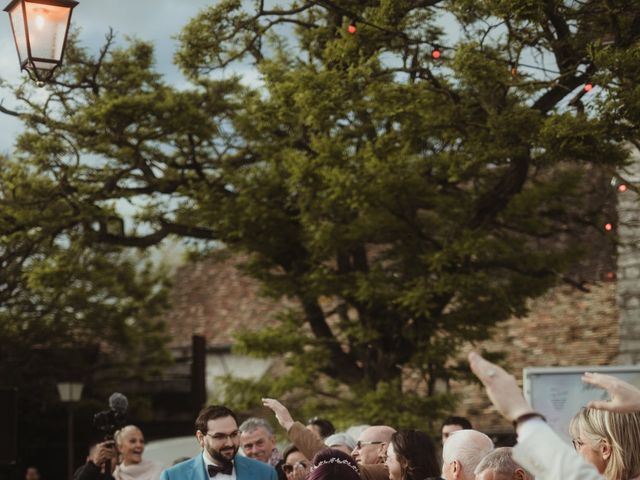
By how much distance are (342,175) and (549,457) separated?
14581mm

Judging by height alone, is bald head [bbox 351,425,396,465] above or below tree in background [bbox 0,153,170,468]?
below

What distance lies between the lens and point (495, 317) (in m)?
20.3

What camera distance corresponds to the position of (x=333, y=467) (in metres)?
6.39

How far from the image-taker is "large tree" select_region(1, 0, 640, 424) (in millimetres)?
17125

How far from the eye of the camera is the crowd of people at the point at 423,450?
4.07m

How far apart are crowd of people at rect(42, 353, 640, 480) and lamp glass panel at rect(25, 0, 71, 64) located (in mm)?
3185

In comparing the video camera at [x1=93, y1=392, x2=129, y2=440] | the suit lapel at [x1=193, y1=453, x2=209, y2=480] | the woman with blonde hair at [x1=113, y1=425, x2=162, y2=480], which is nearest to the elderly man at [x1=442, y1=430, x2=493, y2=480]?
the suit lapel at [x1=193, y1=453, x2=209, y2=480]

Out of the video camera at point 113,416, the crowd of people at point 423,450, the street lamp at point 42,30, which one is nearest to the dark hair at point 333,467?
the crowd of people at point 423,450

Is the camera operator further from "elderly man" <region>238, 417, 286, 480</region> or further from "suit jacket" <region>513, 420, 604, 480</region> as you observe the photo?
"suit jacket" <region>513, 420, 604, 480</region>

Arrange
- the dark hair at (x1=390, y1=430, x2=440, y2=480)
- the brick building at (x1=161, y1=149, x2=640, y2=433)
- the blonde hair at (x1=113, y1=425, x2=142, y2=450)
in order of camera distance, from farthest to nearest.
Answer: the brick building at (x1=161, y1=149, x2=640, y2=433)
the blonde hair at (x1=113, y1=425, x2=142, y2=450)
the dark hair at (x1=390, y1=430, x2=440, y2=480)

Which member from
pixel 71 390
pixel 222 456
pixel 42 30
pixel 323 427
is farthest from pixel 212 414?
pixel 71 390

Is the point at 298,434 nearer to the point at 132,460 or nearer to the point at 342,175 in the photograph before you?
the point at 132,460

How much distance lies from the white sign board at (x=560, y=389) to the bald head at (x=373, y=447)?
8.47 metres

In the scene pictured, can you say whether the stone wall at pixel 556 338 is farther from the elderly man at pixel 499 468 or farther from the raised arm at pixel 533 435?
the raised arm at pixel 533 435
